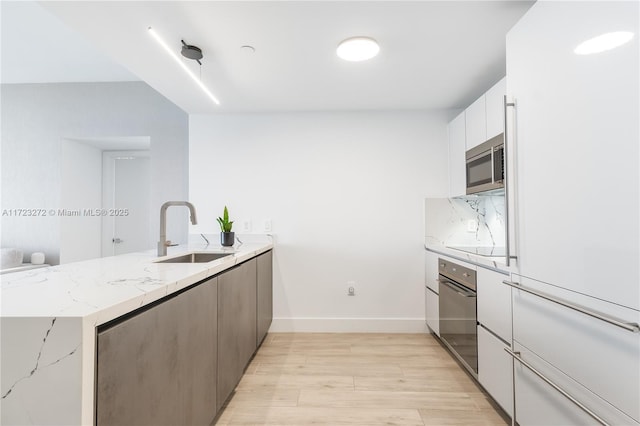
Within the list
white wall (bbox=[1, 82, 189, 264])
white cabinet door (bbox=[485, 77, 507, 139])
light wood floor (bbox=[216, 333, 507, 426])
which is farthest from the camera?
white wall (bbox=[1, 82, 189, 264])

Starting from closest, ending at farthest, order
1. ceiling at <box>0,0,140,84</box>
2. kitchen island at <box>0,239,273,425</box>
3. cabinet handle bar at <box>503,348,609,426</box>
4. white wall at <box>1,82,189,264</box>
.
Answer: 1. kitchen island at <box>0,239,273,425</box>
2. cabinet handle bar at <box>503,348,609,426</box>
3. ceiling at <box>0,0,140,84</box>
4. white wall at <box>1,82,189,264</box>

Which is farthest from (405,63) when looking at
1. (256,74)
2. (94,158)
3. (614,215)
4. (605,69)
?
(94,158)

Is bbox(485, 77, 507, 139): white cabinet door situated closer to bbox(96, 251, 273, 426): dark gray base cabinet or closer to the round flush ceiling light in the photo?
the round flush ceiling light

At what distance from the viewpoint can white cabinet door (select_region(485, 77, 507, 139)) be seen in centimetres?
195

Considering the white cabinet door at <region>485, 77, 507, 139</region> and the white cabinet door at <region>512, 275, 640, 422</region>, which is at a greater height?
the white cabinet door at <region>485, 77, 507, 139</region>

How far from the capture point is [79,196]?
3793 mm

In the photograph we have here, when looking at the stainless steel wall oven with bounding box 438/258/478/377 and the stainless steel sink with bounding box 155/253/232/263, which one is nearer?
the stainless steel wall oven with bounding box 438/258/478/377

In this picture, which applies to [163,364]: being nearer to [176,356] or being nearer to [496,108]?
[176,356]

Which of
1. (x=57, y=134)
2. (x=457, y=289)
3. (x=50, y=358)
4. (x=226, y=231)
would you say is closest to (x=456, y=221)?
(x=457, y=289)

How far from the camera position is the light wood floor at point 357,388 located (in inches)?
66.5

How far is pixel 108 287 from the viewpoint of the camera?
93 centimetres

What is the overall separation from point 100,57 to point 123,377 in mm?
3462

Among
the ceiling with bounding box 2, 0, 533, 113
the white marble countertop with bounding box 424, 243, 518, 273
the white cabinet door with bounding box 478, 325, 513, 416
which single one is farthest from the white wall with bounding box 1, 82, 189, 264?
the white cabinet door with bounding box 478, 325, 513, 416

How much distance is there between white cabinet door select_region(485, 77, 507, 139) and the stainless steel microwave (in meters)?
0.06
